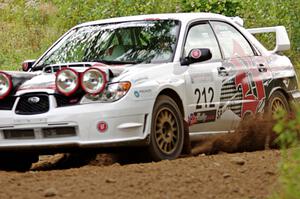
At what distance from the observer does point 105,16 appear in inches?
853

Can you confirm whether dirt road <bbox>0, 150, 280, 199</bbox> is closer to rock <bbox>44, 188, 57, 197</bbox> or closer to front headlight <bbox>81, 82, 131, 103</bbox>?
rock <bbox>44, 188, 57, 197</bbox>

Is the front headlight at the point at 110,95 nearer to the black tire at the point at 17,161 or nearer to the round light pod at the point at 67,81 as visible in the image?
the round light pod at the point at 67,81

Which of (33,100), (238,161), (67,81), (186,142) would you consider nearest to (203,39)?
(186,142)

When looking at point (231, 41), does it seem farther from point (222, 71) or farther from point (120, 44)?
point (120, 44)

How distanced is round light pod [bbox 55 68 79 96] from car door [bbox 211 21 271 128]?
2.12m

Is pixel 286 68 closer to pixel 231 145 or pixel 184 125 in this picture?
pixel 231 145

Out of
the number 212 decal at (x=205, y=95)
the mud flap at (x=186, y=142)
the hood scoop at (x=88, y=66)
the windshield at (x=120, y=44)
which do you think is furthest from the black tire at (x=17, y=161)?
the number 212 decal at (x=205, y=95)

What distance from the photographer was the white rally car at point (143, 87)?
8711mm

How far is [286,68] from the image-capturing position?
1159cm

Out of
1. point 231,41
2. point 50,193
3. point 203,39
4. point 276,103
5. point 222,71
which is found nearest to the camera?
point 50,193

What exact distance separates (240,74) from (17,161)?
2.73m

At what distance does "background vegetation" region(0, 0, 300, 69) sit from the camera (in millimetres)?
21812

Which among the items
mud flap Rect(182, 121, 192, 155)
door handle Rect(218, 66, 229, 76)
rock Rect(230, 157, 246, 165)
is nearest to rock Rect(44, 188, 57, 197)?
rock Rect(230, 157, 246, 165)

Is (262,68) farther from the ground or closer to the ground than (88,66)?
closer to the ground
